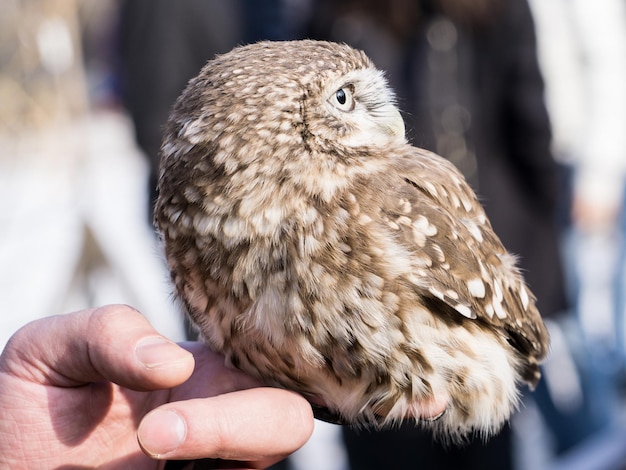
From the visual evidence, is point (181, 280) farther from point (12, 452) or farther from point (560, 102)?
point (560, 102)

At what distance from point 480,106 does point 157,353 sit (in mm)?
2864

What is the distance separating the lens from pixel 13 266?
8609mm

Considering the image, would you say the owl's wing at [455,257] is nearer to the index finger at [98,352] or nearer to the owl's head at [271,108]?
the owl's head at [271,108]

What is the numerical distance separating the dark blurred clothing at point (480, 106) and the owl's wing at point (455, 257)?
1.26 metres

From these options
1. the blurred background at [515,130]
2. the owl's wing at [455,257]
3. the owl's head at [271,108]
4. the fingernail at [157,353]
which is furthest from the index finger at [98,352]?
the owl's wing at [455,257]

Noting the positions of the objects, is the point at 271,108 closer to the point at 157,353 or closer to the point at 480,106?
the point at 157,353

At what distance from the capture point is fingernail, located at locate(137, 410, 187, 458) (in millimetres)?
1994

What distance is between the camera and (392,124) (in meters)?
2.49

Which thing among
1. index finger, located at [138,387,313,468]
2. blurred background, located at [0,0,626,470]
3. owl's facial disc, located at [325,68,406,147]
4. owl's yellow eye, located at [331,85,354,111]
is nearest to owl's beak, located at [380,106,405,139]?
owl's facial disc, located at [325,68,406,147]

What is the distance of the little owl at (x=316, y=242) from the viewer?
7.11 feet

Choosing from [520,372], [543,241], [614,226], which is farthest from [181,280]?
[614,226]

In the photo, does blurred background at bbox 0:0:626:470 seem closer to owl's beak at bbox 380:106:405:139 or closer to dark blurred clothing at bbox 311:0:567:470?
dark blurred clothing at bbox 311:0:567:470

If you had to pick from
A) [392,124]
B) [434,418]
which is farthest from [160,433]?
[392,124]

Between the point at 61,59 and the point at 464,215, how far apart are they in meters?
6.94
